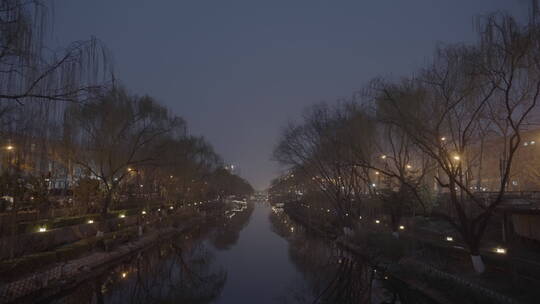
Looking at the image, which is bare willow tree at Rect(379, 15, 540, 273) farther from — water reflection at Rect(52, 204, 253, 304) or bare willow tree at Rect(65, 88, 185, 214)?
bare willow tree at Rect(65, 88, 185, 214)

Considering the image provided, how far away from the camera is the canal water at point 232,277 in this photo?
16.6 meters

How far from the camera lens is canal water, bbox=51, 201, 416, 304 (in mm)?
16609

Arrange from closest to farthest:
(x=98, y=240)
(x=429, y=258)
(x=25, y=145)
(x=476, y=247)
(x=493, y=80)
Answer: (x=25, y=145), (x=493, y=80), (x=476, y=247), (x=429, y=258), (x=98, y=240)

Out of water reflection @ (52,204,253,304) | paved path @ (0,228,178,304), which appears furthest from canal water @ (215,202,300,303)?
paved path @ (0,228,178,304)

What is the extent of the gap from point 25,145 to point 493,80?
48.4 feet

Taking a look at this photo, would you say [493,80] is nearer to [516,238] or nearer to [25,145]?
[516,238]

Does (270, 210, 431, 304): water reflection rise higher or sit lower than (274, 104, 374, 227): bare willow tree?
lower

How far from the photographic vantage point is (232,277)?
854 inches

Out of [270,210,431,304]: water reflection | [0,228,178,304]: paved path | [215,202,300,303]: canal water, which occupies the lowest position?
[215,202,300,303]: canal water

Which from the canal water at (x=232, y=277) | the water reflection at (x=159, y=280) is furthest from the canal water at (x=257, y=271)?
the water reflection at (x=159, y=280)

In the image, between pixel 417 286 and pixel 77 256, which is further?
pixel 77 256

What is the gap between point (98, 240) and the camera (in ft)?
77.2

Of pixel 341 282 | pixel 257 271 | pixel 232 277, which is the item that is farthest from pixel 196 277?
pixel 341 282

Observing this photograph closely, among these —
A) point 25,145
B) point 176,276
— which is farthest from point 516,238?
point 25,145
